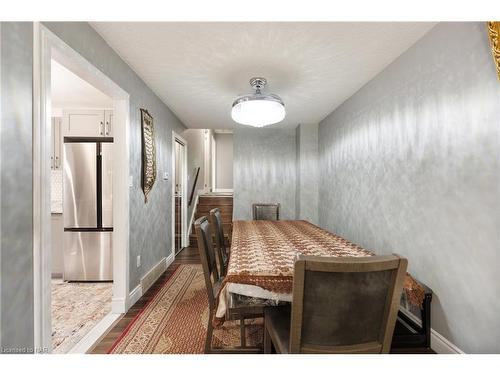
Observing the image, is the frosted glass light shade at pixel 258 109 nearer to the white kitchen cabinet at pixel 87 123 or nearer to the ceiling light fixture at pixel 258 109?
the ceiling light fixture at pixel 258 109

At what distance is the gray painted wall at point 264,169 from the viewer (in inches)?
199

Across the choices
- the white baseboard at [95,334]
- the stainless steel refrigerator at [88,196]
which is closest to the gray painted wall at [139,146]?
the white baseboard at [95,334]

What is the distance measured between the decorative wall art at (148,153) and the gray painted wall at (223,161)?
5613mm

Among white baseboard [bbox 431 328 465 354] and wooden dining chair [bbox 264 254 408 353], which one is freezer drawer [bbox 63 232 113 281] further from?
white baseboard [bbox 431 328 465 354]

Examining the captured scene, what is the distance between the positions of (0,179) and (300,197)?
4135 mm

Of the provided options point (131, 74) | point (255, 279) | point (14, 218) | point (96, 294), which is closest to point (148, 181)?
point (131, 74)

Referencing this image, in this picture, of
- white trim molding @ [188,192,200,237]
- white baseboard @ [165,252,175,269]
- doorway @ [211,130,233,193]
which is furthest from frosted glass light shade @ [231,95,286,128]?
doorway @ [211,130,233,193]

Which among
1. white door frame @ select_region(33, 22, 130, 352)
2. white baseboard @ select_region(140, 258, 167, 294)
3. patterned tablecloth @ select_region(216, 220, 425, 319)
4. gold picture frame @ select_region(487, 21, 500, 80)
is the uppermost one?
gold picture frame @ select_region(487, 21, 500, 80)

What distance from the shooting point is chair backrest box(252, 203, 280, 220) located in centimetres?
389

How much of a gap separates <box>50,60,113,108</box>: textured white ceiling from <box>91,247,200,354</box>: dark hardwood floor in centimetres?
234

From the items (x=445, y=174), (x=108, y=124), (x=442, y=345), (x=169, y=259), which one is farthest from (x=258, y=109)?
(x=169, y=259)

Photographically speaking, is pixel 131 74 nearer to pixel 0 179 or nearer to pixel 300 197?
pixel 0 179

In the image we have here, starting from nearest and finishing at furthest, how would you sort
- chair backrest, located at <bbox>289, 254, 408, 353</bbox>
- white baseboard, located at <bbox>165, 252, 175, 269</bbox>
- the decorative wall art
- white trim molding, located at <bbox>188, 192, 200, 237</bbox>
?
chair backrest, located at <bbox>289, 254, 408, 353</bbox> → the decorative wall art → white baseboard, located at <bbox>165, 252, 175, 269</bbox> → white trim molding, located at <bbox>188, 192, 200, 237</bbox>

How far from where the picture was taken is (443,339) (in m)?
1.67
